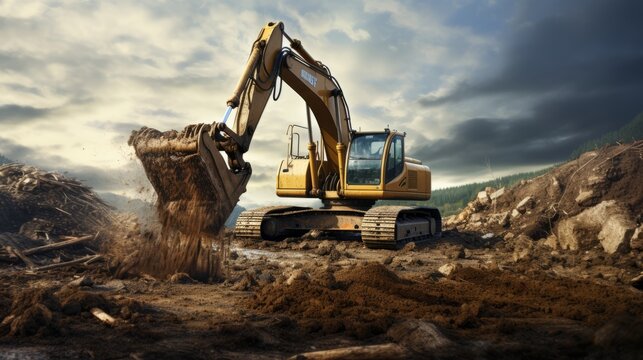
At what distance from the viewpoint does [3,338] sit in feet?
14.6

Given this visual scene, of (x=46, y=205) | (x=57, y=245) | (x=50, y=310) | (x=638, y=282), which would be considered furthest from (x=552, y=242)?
(x=50, y=310)

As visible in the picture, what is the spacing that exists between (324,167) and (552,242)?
20.7 ft

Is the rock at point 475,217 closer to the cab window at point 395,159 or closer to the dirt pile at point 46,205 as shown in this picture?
the cab window at point 395,159

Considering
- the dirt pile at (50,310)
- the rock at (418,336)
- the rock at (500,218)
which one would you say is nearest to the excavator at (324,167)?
the rock at (500,218)

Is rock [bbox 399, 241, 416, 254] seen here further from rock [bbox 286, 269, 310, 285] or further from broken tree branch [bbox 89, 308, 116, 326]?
broken tree branch [bbox 89, 308, 116, 326]

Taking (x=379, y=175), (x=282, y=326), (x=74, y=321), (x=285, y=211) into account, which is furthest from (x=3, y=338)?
(x=285, y=211)

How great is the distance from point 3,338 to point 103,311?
92 centimetres

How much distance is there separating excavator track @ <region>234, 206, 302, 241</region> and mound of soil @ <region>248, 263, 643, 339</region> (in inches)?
285

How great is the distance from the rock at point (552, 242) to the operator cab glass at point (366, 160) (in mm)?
4611

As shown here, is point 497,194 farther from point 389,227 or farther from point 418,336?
point 418,336

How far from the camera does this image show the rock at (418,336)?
4207 mm

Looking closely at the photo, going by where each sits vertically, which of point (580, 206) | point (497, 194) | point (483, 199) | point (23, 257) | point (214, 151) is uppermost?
point (497, 194)

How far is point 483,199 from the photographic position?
22141 millimetres

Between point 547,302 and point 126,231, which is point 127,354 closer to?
point 547,302
